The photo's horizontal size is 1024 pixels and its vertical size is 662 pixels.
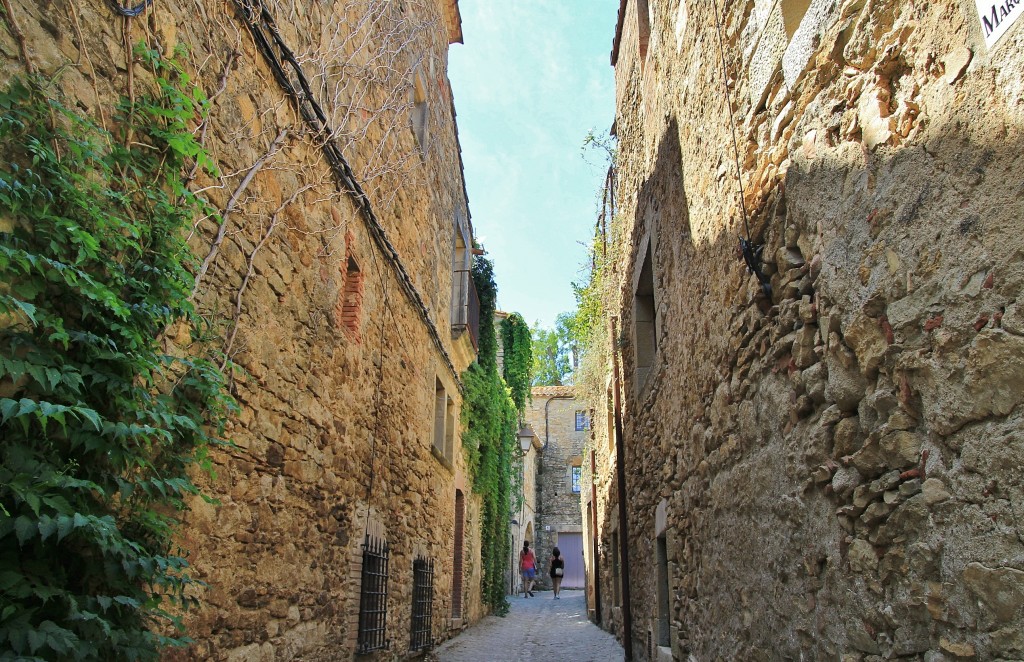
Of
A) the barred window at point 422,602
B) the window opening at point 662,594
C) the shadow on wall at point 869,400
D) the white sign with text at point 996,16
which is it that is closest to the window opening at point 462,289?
the barred window at point 422,602

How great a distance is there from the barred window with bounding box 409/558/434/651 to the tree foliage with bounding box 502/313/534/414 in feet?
32.5

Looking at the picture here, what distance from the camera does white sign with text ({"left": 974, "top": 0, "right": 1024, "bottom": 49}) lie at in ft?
4.67

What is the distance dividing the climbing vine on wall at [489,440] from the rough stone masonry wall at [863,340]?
8.09 metres

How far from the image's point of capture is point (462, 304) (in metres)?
10.5

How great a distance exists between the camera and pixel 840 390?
2.05 meters

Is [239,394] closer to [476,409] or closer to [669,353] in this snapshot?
[669,353]

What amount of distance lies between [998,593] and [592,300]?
28.4 feet

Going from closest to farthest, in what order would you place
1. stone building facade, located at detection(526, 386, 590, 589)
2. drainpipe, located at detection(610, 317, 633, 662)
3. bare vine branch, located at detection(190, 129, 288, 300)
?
bare vine branch, located at detection(190, 129, 288, 300)
drainpipe, located at detection(610, 317, 633, 662)
stone building facade, located at detection(526, 386, 590, 589)

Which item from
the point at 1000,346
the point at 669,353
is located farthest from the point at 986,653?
the point at 669,353

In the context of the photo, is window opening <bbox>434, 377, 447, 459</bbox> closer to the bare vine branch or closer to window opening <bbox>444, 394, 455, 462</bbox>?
window opening <bbox>444, 394, 455, 462</bbox>

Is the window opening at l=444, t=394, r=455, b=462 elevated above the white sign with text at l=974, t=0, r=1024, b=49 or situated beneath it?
elevated above

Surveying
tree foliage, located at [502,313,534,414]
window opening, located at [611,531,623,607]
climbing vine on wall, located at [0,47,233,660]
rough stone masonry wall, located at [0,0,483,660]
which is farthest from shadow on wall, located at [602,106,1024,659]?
tree foliage, located at [502,313,534,414]

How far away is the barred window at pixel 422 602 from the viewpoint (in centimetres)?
742

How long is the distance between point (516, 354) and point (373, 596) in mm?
12304
